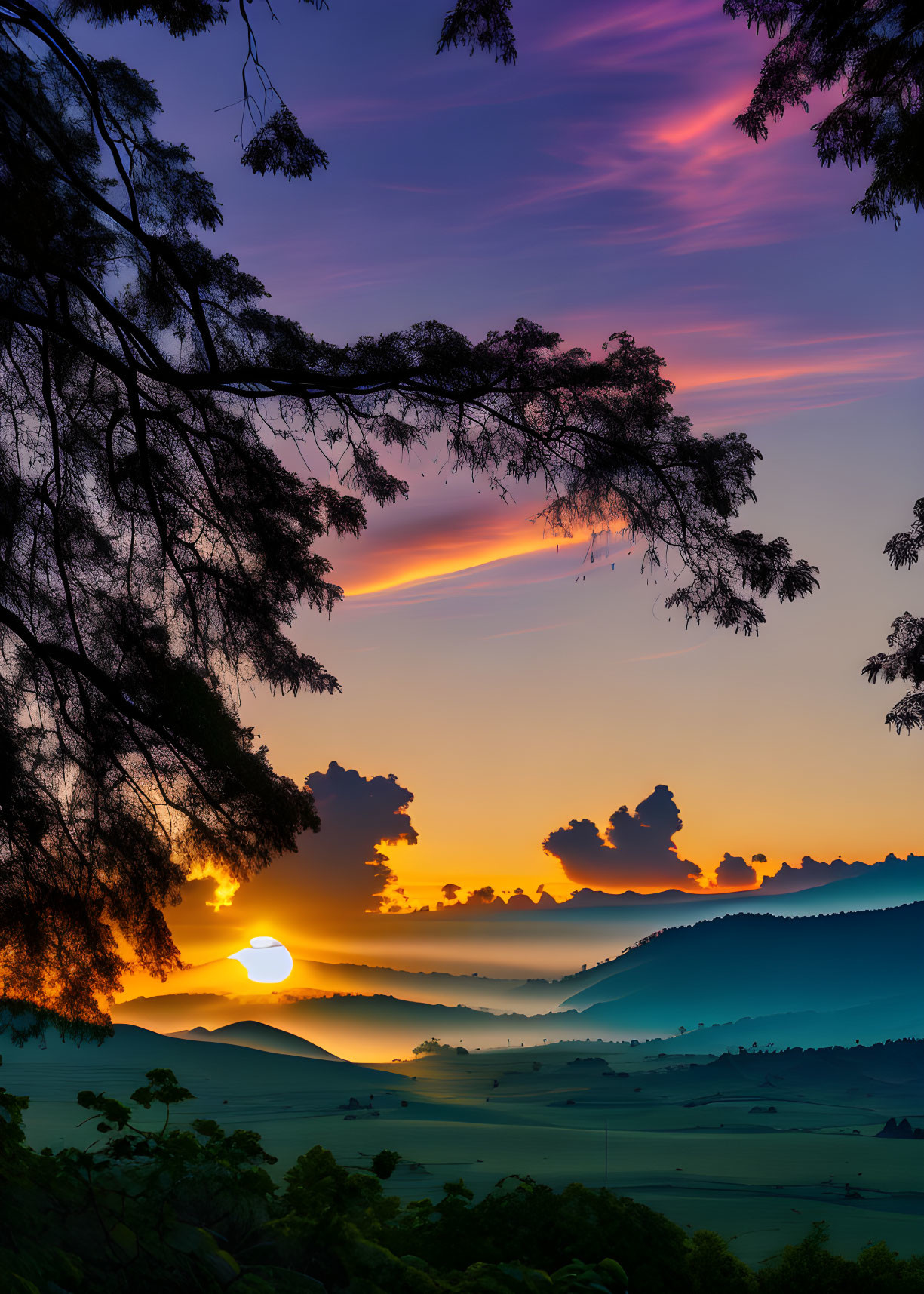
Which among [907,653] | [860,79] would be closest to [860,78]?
[860,79]

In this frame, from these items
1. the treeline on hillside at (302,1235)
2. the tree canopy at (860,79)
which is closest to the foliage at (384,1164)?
the treeline on hillside at (302,1235)

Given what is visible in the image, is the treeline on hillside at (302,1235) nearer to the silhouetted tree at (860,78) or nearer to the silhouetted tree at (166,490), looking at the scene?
the silhouetted tree at (166,490)

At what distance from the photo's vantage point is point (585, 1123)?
1715 inches

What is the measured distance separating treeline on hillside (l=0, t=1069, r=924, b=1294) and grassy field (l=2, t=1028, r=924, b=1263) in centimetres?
254

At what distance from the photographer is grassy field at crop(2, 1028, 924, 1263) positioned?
1711 centimetres

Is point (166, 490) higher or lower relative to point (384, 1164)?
higher

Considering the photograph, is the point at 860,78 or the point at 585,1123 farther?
the point at 585,1123

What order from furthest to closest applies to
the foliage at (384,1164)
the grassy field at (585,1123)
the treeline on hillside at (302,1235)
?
the grassy field at (585,1123) → the foliage at (384,1164) → the treeline on hillside at (302,1235)

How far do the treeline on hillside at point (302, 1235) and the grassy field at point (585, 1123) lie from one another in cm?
254

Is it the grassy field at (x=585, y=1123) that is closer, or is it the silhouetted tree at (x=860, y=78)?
the silhouetted tree at (x=860, y=78)

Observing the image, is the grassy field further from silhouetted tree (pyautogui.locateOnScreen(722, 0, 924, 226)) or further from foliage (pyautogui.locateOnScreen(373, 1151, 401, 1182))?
silhouetted tree (pyautogui.locateOnScreen(722, 0, 924, 226))

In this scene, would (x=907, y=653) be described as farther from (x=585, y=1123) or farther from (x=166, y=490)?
(x=585, y=1123)

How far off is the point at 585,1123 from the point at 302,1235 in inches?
1727

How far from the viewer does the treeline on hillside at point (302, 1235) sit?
4336 mm
